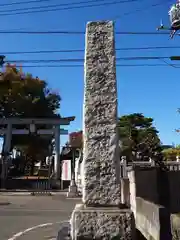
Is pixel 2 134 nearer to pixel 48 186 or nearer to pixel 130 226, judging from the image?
pixel 48 186

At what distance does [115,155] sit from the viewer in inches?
189

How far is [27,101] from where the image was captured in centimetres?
3288

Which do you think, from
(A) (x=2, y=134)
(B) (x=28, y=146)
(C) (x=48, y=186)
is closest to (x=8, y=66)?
(A) (x=2, y=134)

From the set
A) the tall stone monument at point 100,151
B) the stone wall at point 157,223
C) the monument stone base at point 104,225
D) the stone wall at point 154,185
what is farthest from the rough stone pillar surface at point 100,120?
the stone wall at point 154,185

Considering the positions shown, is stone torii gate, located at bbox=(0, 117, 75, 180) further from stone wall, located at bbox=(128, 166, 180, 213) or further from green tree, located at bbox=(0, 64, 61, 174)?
stone wall, located at bbox=(128, 166, 180, 213)

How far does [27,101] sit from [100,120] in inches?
1130

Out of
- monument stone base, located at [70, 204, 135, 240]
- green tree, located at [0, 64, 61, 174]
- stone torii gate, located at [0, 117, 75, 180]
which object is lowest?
monument stone base, located at [70, 204, 135, 240]

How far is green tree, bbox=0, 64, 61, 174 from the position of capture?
3247 cm

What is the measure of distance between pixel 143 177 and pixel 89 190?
20.5 ft

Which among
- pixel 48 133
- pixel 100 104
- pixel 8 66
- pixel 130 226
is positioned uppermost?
pixel 8 66

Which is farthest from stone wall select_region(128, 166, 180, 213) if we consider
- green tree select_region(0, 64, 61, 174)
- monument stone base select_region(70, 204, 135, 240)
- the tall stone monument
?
green tree select_region(0, 64, 61, 174)

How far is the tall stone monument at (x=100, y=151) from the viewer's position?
441 centimetres

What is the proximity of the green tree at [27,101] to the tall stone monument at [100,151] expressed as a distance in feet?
88.4

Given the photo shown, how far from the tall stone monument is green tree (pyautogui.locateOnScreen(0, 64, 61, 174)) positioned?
26.9m
